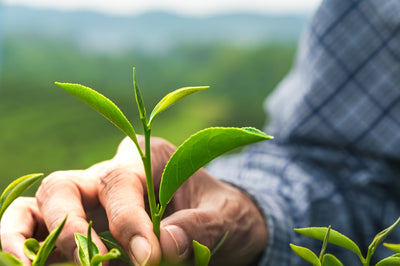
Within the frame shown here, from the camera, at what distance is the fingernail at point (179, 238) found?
0.33 meters

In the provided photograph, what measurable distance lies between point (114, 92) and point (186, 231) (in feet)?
6.70

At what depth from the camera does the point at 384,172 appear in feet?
2.04

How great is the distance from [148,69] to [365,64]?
1.90m

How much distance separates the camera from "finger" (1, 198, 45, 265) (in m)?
0.35

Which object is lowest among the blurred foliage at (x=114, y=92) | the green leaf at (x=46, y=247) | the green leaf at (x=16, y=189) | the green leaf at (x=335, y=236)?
the blurred foliage at (x=114, y=92)

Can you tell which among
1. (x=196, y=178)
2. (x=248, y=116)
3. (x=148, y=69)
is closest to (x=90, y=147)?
(x=148, y=69)

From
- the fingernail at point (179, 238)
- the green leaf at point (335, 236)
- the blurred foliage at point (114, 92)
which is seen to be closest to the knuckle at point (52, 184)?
the fingernail at point (179, 238)

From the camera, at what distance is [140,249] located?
0.28 metres

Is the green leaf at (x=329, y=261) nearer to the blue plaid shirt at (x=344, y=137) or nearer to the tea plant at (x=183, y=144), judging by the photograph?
the tea plant at (x=183, y=144)

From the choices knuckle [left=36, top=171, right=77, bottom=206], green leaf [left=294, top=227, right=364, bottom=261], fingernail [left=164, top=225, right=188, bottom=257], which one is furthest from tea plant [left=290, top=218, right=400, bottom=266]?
knuckle [left=36, top=171, right=77, bottom=206]

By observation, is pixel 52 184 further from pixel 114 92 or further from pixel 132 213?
pixel 114 92

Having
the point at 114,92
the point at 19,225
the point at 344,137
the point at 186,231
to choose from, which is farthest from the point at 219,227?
the point at 114,92

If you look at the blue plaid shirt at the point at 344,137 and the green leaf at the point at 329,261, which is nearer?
the green leaf at the point at 329,261

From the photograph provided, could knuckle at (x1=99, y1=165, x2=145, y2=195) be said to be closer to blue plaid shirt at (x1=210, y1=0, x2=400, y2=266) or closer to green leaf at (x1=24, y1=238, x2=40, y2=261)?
green leaf at (x1=24, y1=238, x2=40, y2=261)
